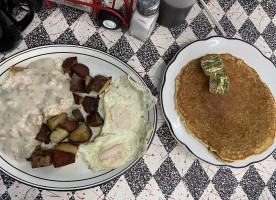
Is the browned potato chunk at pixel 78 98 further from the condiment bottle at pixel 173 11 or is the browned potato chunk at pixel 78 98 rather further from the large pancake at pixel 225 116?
the condiment bottle at pixel 173 11

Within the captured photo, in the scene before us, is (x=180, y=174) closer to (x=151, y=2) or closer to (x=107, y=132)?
(x=107, y=132)

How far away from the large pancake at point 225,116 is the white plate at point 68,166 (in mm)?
234

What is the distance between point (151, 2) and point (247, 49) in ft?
2.38

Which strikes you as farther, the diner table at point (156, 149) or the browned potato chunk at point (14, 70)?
the diner table at point (156, 149)

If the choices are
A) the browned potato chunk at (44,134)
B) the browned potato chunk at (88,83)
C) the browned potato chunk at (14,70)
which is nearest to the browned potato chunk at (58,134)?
the browned potato chunk at (44,134)

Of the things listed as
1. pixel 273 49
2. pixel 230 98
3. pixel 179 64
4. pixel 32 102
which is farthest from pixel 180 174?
pixel 273 49

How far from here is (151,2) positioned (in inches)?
58.9

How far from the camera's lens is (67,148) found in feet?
4.99

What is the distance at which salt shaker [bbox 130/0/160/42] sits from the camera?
1.50 m

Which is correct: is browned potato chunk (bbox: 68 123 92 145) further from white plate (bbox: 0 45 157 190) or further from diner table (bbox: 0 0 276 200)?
diner table (bbox: 0 0 276 200)

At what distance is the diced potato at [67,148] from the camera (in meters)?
1.51

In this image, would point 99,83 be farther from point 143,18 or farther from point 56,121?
point 143,18

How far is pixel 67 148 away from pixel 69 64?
0.48 meters

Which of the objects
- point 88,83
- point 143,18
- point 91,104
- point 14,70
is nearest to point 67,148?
point 91,104
